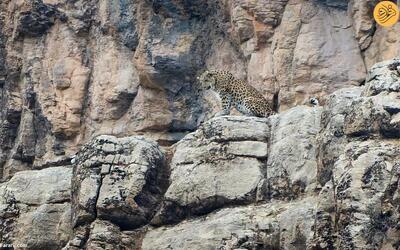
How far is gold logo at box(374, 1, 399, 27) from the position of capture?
21344 mm

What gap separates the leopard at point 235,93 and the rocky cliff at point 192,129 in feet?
1.64

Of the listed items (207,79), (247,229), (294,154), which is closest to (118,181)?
(247,229)

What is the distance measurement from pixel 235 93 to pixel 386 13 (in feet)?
9.42

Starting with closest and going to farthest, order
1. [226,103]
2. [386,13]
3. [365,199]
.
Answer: [365,199]
[386,13]
[226,103]

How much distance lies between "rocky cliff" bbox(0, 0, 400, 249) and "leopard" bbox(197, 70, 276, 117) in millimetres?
500

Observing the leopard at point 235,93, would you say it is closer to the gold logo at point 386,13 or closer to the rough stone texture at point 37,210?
the gold logo at point 386,13

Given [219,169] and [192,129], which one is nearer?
[219,169]

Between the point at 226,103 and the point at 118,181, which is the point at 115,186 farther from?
the point at 226,103

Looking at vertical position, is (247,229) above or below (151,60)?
below

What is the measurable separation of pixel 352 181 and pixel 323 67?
202 inches

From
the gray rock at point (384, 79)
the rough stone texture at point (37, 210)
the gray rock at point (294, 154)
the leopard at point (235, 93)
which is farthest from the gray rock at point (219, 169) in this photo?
the gray rock at point (384, 79)

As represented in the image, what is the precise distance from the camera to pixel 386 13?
842 inches

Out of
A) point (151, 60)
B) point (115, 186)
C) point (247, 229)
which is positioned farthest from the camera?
point (151, 60)

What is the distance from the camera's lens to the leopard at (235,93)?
22.0 metres
